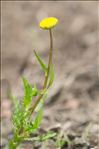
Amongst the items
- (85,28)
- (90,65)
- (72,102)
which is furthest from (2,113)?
(85,28)

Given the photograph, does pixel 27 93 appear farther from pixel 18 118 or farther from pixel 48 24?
pixel 48 24

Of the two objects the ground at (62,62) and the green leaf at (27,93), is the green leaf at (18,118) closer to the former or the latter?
the green leaf at (27,93)

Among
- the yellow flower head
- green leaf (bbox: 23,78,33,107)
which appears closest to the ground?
green leaf (bbox: 23,78,33,107)

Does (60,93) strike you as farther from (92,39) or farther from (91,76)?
(92,39)

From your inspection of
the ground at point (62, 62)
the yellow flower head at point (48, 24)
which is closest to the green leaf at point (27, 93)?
the yellow flower head at point (48, 24)

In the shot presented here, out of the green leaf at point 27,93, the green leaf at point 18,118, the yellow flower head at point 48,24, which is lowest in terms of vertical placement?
the green leaf at point 18,118

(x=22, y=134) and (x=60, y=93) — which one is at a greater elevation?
(x=22, y=134)

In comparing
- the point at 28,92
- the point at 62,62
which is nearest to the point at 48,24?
the point at 28,92

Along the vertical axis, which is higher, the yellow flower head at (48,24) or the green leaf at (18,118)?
the yellow flower head at (48,24)
